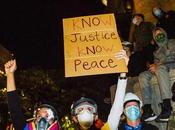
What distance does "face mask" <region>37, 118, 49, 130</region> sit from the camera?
21.5 feet

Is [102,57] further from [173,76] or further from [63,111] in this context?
[63,111]

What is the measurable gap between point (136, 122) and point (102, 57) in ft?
3.83

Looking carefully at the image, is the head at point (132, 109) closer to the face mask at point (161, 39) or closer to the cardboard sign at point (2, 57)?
the face mask at point (161, 39)

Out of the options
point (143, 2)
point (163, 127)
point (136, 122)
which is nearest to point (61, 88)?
point (143, 2)

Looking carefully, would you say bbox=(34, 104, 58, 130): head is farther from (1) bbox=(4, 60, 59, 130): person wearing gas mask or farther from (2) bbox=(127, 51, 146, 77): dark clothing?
(2) bbox=(127, 51, 146, 77): dark clothing

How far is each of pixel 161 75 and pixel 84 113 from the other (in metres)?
2.77

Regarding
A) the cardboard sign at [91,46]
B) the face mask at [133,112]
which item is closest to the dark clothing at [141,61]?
the cardboard sign at [91,46]

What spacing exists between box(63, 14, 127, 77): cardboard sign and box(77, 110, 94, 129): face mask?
748mm

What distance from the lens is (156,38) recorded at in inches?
396

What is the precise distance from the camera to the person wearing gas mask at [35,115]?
6.66m

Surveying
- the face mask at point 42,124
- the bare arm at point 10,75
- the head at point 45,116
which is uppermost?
the bare arm at point 10,75

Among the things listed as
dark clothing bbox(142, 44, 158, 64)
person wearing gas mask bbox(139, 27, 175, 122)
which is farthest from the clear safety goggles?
dark clothing bbox(142, 44, 158, 64)

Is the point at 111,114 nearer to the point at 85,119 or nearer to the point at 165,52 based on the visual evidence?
the point at 85,119

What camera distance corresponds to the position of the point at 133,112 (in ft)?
23.7
